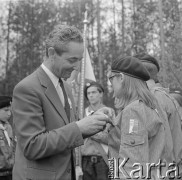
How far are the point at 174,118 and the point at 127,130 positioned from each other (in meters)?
1.44

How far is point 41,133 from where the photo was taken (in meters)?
2.13

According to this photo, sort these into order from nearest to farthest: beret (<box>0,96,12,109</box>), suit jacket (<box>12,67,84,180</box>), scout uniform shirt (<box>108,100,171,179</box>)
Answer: suit jacket (<box>12,67,84,180</box>)
scout uniform shirt (<box>108,100,171,179</box>)
beret (<box>0,96,12,109</box>)

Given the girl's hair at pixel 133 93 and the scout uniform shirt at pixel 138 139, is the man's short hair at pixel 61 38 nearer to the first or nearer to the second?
the girl's hair at pixel 133 93

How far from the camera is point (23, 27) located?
27.8m

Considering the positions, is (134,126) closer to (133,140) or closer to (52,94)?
(133,140)

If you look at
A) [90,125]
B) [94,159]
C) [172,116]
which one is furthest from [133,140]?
[94,159]

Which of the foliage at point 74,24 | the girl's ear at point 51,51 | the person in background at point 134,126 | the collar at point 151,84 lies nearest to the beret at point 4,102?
the collar at point 151,84

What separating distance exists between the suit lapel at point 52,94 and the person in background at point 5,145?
3383mm

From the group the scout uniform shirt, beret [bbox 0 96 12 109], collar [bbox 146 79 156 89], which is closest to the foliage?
beret [bbox 0 96 12 109]

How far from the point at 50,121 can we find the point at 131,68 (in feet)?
2.80

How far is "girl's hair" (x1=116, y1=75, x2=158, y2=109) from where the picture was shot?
257 centimetres

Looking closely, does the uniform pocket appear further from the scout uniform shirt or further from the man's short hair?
the man's short hair

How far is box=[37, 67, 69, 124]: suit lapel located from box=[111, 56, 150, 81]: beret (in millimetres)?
633

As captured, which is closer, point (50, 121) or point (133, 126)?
point (50, 121)
